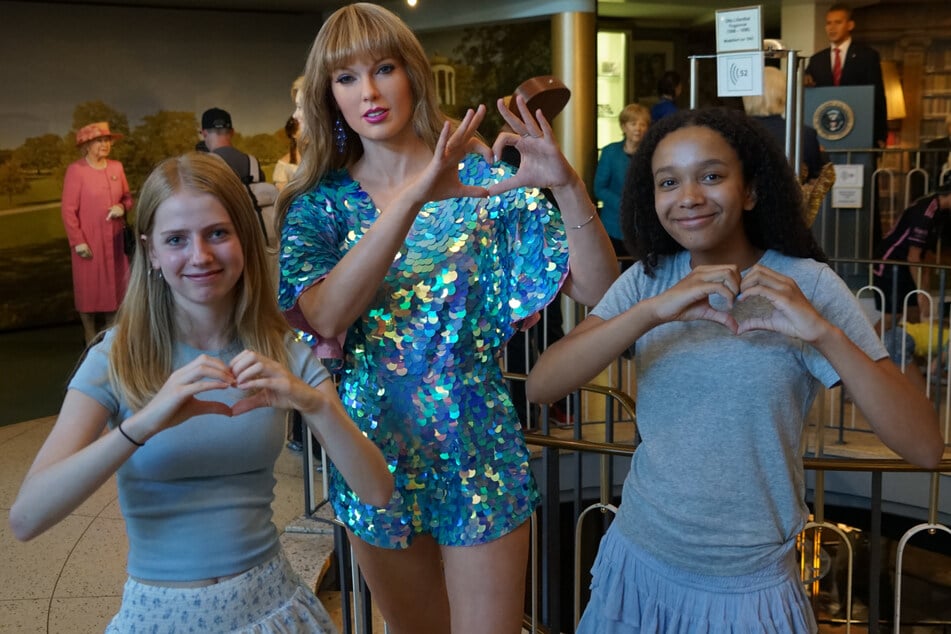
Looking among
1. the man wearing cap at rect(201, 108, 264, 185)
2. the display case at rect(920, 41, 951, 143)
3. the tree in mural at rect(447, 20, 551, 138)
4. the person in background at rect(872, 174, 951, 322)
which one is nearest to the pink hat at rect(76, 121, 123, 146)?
the man wearing cap at rect(201, 108, 264, 185)

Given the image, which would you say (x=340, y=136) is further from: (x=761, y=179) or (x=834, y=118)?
(x=834, y=118)

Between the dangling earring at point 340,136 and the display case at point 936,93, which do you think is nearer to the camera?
the dangling earring at point 340,136

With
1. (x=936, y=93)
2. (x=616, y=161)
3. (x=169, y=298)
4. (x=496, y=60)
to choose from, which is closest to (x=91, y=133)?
(x=496, y=60)

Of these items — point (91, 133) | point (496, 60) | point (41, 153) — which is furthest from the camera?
point (41, 153)

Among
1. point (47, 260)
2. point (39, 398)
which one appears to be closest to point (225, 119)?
point (39, 398)

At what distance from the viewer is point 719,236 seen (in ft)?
5.48

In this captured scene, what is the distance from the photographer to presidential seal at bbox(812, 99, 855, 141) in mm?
7738

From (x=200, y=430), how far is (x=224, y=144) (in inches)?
176

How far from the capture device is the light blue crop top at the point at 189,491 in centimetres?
160

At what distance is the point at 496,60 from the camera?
8.37 meters

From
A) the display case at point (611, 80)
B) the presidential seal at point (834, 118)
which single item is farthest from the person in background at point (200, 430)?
the display case at point (611, 80)

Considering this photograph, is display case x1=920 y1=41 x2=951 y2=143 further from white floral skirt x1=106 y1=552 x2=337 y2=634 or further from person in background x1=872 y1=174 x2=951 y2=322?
white floral skirt x1=106 y1=552 x2=337 y2=634

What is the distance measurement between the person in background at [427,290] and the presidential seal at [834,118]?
6439mm

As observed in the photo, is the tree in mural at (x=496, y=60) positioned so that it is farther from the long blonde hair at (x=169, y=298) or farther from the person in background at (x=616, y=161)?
the long blonde hair at (x=169, y=298)
